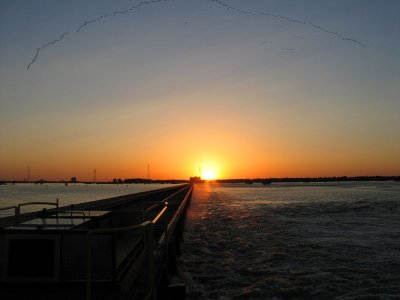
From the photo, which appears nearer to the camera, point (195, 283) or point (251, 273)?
point (195, 283)

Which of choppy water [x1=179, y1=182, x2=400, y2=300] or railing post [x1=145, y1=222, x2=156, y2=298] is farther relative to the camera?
choppy water [x1=179, y1=182, x2=400, y2=300]

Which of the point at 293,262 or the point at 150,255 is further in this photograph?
the point at 293,262

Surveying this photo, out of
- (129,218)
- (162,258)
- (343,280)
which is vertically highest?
(129,218)

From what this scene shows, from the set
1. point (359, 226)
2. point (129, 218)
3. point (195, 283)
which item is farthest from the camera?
point (359, 226)

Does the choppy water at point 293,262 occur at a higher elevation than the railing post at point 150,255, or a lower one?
lower

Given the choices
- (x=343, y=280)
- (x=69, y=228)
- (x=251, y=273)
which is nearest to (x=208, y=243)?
(x=251, y=273)

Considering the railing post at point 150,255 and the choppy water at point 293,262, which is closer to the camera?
the railing post at point 150,255

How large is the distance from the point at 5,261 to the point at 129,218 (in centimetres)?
500

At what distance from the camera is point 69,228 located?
7082 millimetres

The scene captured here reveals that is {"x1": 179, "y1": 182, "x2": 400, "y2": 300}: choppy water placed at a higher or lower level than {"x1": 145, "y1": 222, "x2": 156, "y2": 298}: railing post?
lower

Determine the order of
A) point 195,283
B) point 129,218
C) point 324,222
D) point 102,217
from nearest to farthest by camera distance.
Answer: point 102,217 → point 129,218 → point 195,283 → point 324,222

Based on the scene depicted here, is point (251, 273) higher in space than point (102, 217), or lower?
lower

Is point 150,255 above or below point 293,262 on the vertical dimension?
above

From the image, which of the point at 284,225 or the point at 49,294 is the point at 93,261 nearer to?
the point at 49,294
